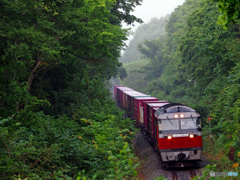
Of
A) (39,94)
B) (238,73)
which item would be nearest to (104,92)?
(39,94)

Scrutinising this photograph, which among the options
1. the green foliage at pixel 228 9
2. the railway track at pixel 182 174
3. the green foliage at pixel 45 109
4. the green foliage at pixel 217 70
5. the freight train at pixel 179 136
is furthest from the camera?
the green foliage at pixel 217 70

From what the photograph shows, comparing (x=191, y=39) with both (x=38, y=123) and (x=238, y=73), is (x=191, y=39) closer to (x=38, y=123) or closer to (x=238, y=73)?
(x=238, y=73)

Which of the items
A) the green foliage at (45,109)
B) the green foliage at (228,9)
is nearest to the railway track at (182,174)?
the green foliage at (45,109)

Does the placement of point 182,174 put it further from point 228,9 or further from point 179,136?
point 228,9

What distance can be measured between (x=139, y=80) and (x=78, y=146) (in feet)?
235

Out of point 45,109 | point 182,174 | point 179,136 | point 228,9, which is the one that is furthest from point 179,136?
point 228,9

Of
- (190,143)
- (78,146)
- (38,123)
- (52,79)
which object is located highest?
(52,79)

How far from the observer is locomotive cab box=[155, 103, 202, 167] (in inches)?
473

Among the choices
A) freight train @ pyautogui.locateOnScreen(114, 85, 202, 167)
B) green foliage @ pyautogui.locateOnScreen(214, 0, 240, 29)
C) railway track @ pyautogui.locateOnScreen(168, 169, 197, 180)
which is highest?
green foliage @ pyautogui.locateOnScreen(214, 0, 240, 29)

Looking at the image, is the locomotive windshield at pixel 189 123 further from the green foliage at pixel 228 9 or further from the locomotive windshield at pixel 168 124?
the green foliage at pixel 228 9

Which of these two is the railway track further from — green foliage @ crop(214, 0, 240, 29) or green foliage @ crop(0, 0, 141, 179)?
green foliage @ crop(214, 0, 240, 29)

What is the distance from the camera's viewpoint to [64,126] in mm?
11367

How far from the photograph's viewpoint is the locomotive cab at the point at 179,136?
39.4 ft

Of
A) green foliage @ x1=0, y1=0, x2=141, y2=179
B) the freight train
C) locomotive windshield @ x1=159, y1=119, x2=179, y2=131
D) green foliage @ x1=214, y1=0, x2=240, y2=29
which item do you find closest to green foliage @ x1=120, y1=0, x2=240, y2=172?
green foliage @ x1=214, y1=0, x2=240, y2=29
